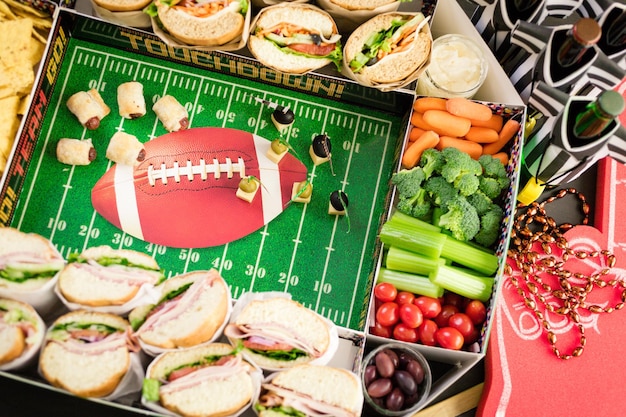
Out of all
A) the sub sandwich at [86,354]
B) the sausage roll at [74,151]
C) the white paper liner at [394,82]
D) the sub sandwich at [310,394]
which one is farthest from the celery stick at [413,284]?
the sausage roll at [74,151]

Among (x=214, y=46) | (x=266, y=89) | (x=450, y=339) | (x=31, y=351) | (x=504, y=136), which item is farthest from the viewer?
(x=266, y=89)

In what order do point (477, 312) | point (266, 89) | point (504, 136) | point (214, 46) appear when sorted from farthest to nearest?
point (266, 89) < point (504, 136) < point (214, 46) < point (477, 312)

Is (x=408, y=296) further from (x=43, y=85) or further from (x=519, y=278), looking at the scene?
(x=43, y=85)

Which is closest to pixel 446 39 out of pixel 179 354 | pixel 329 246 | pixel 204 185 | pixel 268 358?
pixel 329 246

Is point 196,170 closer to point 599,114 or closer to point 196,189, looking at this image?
point 196,189

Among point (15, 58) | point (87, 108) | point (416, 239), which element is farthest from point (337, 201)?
point (15, 58)

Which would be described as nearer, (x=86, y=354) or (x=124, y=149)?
(x=86, y=354)
